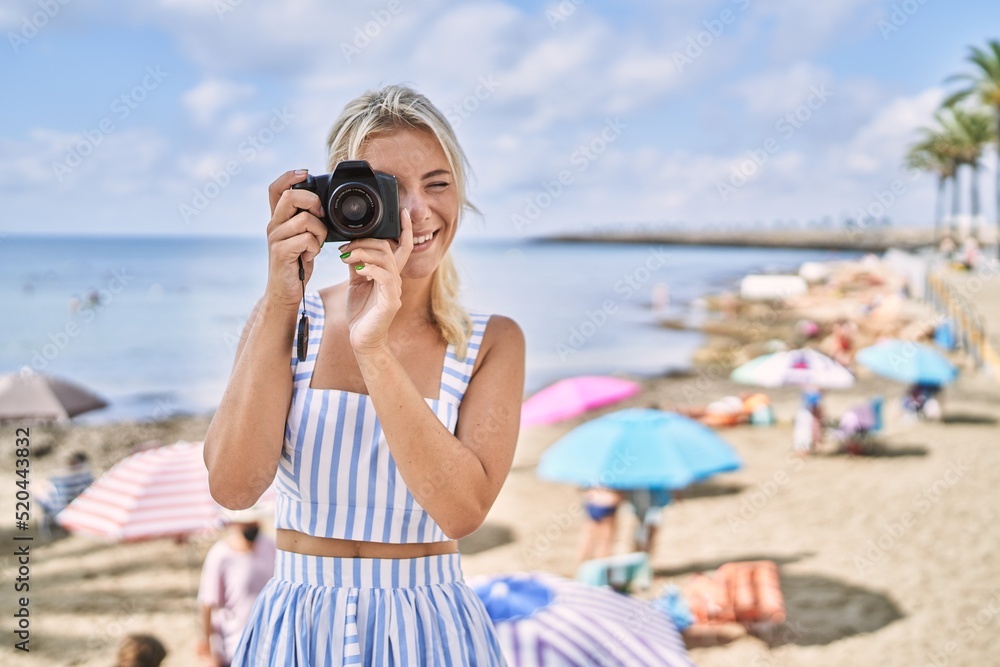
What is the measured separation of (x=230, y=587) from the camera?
4750mm

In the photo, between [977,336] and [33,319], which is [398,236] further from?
[33,319]

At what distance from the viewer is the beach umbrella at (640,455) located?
6.30 m

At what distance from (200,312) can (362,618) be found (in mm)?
36142

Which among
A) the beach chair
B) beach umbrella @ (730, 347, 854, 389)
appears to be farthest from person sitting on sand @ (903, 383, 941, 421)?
the beach chair

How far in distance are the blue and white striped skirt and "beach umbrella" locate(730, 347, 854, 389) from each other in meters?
8.81

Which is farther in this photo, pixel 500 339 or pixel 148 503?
pixel 148 503

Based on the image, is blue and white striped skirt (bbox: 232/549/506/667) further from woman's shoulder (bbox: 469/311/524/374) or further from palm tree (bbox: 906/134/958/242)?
palm tree (bbox: 906/134/958/242)

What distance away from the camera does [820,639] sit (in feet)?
19.3

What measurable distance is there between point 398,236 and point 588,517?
→ 18.5ft

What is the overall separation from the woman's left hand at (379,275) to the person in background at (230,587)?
3.72 m

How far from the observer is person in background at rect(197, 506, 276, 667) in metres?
4.71

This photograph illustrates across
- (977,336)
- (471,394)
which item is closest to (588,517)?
(471,394)

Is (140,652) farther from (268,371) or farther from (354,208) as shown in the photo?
(354,208)

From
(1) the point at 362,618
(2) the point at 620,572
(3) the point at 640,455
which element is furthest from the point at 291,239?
(2) the point at 620,572
